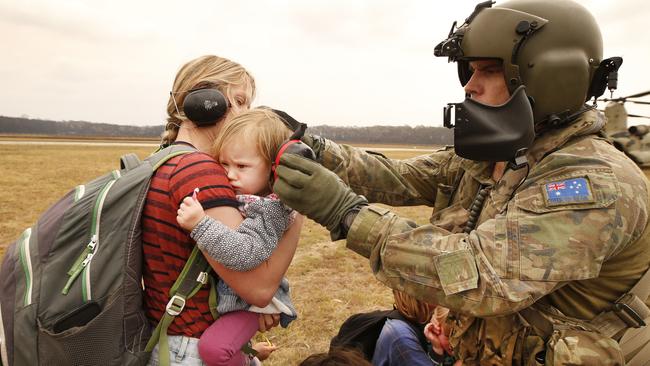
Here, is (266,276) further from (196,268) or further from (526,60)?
(526,60)

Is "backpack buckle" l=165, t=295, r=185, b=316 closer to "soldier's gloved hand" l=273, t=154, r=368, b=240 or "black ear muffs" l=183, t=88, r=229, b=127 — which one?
"soldier's gloved hand" l=273, t=154, r=368, b=240

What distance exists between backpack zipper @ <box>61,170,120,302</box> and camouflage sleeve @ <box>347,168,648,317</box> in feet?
3.96

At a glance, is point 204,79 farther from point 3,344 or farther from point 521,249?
point 521,249

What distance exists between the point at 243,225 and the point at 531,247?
4.05 feet

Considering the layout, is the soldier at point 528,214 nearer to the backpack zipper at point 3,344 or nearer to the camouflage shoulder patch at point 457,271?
the camouflage shoulder patch at point 457,271

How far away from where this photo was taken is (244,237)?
1.89 m

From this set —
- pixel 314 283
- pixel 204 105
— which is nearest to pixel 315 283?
pixel 314 283

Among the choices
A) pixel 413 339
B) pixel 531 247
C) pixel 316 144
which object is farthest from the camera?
pixel 413 339

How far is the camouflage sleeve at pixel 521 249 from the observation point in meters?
1.79

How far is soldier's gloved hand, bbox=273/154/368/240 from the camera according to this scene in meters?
2.05

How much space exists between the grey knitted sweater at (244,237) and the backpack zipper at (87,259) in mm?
371

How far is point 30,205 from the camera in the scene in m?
11.0

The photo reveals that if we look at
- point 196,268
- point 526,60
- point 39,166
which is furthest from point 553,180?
point 39,166

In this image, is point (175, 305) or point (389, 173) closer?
point (175, 305)
